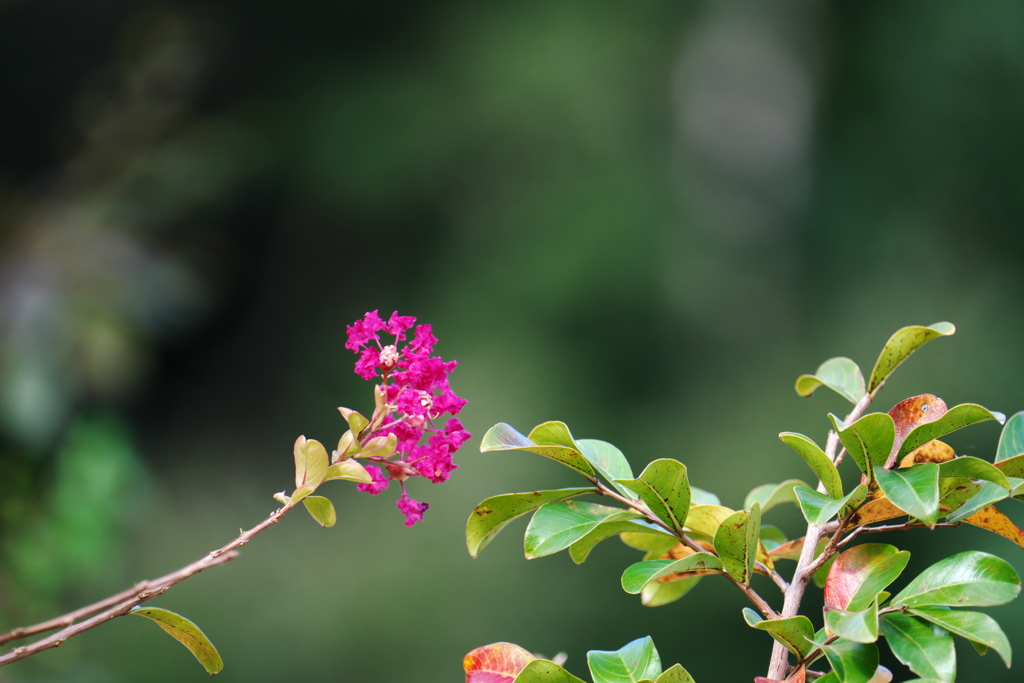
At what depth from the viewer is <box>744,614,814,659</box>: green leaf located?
1.14 feet

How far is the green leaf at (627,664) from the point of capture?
390 millimetres

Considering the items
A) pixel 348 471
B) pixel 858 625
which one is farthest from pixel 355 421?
pixel 858 625

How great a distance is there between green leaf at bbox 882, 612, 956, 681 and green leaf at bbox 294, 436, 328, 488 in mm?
267

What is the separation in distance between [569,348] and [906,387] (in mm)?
992

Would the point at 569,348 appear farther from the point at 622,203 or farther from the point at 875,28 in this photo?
the point at 875,28

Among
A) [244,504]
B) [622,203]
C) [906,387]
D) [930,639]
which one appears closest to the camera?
[930,639]

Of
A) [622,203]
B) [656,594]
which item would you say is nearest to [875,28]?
[622,203]

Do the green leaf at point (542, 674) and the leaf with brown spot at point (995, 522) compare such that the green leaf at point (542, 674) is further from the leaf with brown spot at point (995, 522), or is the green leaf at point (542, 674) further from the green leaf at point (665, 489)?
the leaf with brown spot at point (995, 522)

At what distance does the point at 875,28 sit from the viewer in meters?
2.48

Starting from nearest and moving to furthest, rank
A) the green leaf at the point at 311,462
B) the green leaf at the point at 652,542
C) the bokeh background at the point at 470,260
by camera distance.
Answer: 1. the green leaf at the point at 311,462
2. the green leaf at the point at 652,542
3. the bokeh background at the point at 470,260

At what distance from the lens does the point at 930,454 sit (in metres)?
0.40

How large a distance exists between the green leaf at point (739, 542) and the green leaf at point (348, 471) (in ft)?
0.58

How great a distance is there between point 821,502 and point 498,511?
16 centimetres

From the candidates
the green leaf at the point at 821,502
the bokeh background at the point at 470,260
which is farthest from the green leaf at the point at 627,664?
the bokeh background at the point at 470,260
